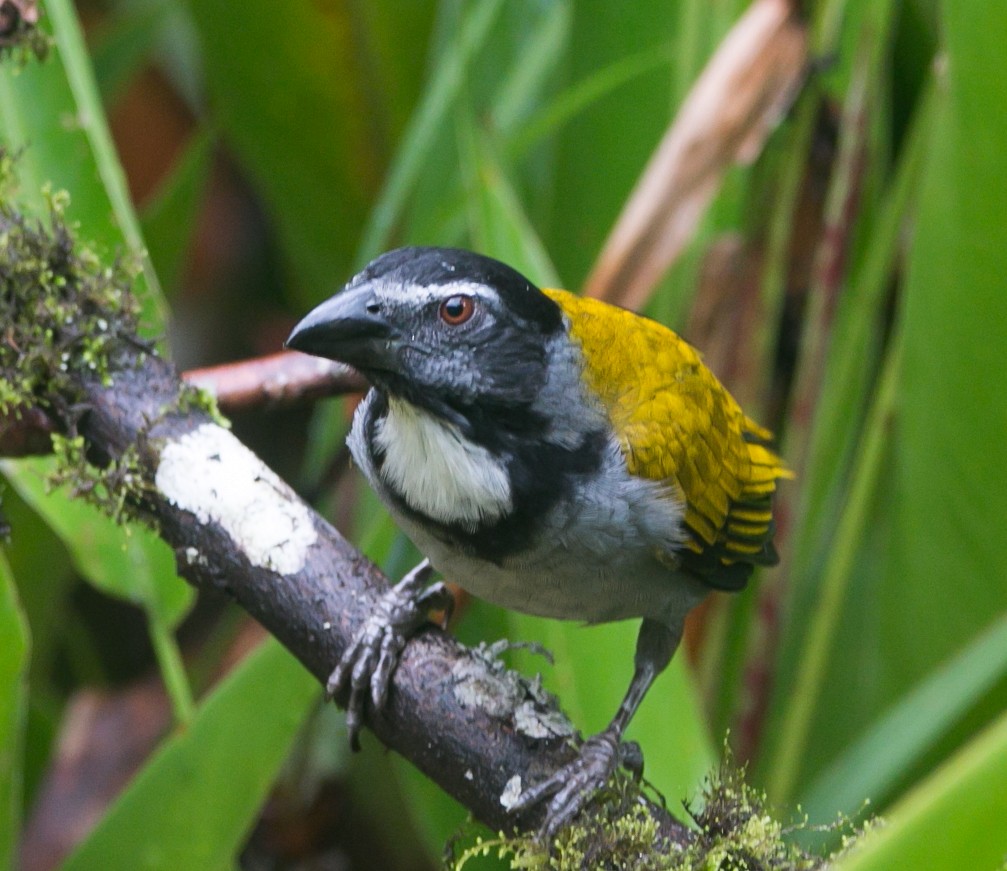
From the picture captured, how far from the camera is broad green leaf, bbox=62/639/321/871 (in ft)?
6.14

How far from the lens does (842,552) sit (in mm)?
2674

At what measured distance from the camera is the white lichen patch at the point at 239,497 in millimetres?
1593

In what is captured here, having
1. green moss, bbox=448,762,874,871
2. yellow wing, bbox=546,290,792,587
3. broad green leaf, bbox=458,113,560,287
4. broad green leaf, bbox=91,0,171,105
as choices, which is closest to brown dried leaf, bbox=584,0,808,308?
broad green leaf, bbox=458,113,560,287

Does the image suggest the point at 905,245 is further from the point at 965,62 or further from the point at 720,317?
the point at 965,62

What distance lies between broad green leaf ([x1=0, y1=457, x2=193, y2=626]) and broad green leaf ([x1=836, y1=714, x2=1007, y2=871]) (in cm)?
145

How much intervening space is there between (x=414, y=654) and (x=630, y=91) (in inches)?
79.6

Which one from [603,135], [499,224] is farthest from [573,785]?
[603,135]

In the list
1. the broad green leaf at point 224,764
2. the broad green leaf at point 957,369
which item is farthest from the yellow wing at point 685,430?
the broad green leaf at point 224,764

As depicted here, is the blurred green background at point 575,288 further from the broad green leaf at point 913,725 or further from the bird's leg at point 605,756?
the bird's leg at point 605,756

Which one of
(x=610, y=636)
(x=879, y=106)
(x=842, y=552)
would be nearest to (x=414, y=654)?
(x=610, y=636)

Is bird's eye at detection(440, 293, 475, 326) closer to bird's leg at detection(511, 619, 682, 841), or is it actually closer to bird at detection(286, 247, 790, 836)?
bird at detection(286, 247, 790, 836)

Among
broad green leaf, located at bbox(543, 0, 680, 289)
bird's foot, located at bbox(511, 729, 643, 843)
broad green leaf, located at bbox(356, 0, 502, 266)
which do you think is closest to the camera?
bird's foot, located at bbox(511, 729, 643, 843)

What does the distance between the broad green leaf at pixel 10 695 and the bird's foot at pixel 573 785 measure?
722mm

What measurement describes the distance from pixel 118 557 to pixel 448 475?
2.41ft
